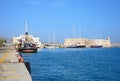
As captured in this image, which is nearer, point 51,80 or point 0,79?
point 0,79

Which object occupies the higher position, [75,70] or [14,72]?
[14,72]

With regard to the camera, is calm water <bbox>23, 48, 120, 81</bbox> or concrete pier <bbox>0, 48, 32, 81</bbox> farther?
calm water <bbox>23, 48, 120, 81</bbox>

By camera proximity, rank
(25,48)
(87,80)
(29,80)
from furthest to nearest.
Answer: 1. (25,48)
2. (87,80)
3. (29,80)

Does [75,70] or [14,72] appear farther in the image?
[75,70]

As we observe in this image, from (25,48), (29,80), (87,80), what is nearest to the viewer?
(29,80)

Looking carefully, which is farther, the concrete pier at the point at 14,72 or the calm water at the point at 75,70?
the calm water at the point at 75,70

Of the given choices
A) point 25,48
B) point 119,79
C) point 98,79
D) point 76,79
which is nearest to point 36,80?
A: point 76,79

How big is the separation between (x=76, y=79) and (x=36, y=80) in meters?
4.34

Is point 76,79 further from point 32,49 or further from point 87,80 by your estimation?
point 32,49

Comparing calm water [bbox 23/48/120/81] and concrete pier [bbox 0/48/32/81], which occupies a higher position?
concrete pier [bbox 0/48/32/81]

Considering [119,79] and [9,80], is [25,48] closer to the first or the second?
[119,79]

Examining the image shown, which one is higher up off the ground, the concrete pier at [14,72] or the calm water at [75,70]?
the concrete pier at [14,72]

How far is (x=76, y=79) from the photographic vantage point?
30.7m

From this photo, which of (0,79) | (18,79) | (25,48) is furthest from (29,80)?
(25,48)
